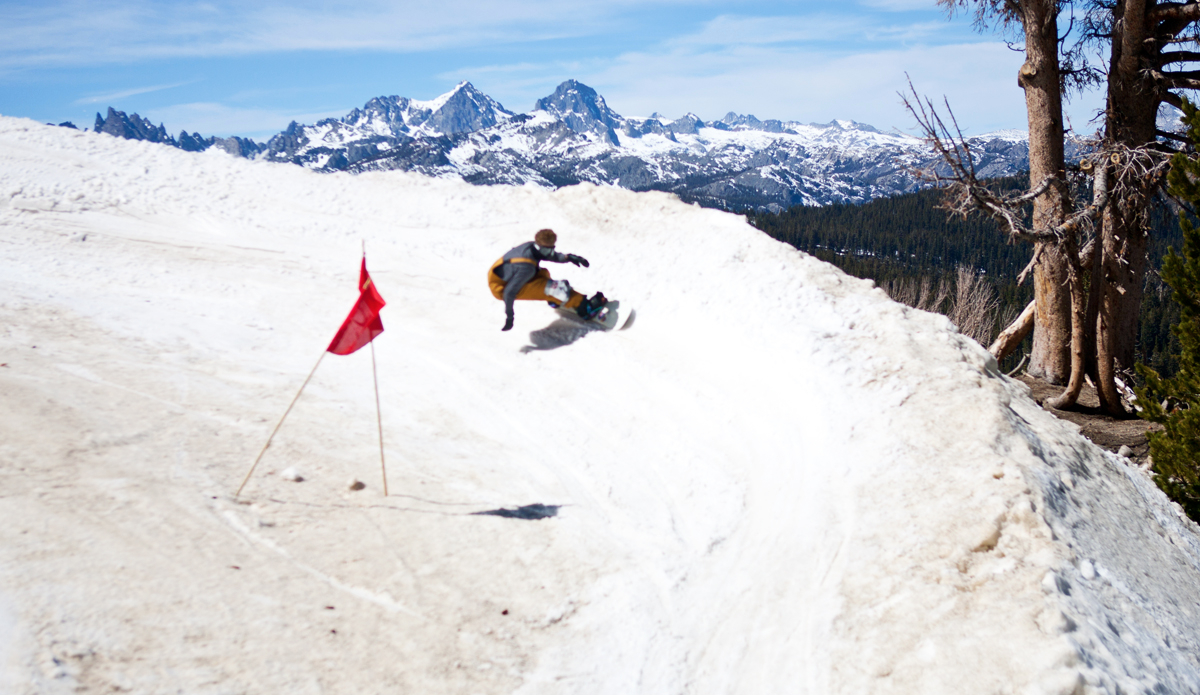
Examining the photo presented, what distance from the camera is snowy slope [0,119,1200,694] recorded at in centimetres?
500

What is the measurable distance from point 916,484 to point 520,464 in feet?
16.0

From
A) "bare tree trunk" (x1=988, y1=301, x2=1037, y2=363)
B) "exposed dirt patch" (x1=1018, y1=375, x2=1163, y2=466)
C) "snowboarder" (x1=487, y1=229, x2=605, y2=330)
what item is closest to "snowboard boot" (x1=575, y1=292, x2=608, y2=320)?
"snowboarder" (x1=487, y1=229, x2=605, y2=330)

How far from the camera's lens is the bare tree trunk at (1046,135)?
47.2 ft

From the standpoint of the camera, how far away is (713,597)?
6512 mm

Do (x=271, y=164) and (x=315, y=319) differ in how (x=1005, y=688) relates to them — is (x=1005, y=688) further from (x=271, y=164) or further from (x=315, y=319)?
(x=271, y=164)

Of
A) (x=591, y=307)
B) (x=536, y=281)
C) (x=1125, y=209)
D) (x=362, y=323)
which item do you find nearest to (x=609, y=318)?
(x=591, y=307)

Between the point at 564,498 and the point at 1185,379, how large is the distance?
1300 cm

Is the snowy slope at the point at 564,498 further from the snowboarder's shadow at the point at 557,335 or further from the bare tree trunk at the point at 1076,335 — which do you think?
the bare tree trunk at the point at 1076,335

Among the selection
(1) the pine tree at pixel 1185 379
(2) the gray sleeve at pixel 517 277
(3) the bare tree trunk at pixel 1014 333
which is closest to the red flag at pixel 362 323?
(2) the gray sleeve at pixel 517 277

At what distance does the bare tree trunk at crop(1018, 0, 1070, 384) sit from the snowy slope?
6660mm

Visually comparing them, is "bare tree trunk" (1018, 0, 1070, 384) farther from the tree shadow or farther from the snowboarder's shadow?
the tree shadow

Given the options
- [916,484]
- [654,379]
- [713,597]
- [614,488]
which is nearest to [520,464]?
[614,488]

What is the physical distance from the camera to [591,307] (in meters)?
11.8

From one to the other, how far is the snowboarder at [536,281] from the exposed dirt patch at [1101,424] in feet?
35.2
